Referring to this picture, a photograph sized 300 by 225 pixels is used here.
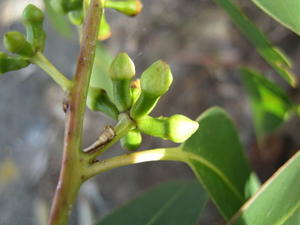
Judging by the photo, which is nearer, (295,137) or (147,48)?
(295,137)

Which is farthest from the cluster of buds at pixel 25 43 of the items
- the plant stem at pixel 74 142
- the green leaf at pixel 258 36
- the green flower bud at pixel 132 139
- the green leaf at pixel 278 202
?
the green leaf at pixel 278 202

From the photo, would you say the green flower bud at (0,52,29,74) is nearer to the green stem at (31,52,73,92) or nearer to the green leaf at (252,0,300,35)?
the green stem at (31,52,73,92)

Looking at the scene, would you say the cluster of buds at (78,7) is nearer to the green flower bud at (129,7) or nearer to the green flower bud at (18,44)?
the green flower bud at (129,7)

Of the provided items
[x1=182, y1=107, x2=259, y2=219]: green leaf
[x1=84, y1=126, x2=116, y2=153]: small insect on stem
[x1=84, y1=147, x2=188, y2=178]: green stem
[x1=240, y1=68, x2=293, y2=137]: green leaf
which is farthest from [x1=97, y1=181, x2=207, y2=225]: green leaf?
[x1=84, y1=126, x2=116, y2=153]: small insect on stem

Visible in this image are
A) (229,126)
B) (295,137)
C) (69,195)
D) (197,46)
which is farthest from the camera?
(197,46)

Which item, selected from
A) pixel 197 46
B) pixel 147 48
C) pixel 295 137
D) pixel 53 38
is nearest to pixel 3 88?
pixel 53 38

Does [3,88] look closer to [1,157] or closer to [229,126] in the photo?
[1,157]

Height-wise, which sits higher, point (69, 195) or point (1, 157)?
point (69, 195)
